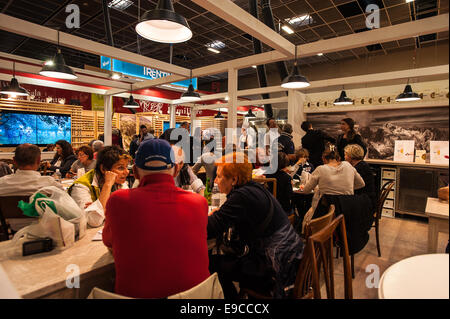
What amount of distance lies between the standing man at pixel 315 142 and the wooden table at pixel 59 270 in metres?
4.54

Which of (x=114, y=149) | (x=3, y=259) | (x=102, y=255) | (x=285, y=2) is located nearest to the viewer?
(x=3, y=259)

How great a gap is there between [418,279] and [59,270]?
158cm

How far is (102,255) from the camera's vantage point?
5.23ft

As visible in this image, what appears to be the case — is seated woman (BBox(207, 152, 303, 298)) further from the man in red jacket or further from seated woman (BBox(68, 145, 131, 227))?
seated woman (BBox(68, 145, 131, 227))

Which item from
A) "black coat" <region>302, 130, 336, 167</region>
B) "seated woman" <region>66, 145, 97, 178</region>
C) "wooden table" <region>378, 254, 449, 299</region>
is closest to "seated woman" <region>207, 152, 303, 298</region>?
"wooden table" <region>378, 254, 449, 299</region>

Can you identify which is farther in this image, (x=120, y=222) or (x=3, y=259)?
(x=3, y=259)

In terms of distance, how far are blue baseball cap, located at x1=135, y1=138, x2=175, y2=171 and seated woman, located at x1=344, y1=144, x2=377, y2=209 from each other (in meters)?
3.22

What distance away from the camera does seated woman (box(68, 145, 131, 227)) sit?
230 centimetres

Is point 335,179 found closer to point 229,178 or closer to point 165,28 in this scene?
point 229,178

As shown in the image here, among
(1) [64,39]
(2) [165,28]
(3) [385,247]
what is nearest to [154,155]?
(2) [165,28]

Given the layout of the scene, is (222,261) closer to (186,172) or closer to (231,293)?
(231,293)

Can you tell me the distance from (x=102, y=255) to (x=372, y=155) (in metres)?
7.41

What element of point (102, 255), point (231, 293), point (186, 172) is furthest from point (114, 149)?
point (231, 293)

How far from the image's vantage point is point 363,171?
3.84 m
